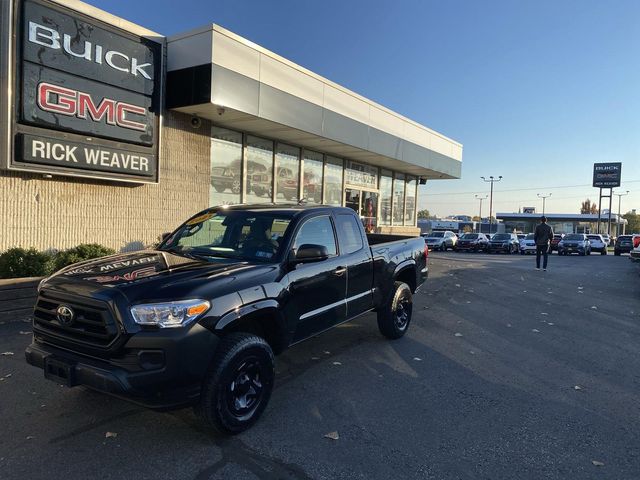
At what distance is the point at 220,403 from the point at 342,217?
271cm

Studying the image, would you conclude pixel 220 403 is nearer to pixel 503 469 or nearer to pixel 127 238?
pixel 503 469

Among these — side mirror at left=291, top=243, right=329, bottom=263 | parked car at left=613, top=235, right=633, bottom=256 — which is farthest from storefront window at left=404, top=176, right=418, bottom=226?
parked car at left=613, top=235, right=633, bottom=256

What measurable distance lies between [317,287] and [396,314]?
2.05 m

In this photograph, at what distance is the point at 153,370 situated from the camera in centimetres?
299

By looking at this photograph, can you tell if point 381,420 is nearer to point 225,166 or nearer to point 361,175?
point 225,166

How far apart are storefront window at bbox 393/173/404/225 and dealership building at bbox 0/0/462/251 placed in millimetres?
6476

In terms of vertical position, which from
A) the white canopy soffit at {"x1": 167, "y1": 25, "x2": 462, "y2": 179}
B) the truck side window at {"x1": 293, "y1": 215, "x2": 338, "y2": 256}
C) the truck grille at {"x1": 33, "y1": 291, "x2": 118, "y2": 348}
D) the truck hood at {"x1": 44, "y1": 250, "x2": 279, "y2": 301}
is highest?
the white canopy soffit at {"x1": 167, "y1": 25, "x2": 462, "y2": 179}

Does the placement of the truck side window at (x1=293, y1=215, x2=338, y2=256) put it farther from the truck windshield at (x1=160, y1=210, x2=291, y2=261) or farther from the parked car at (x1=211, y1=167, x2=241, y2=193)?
the parked car at (x1=211, y1=167, x2=241, y2=193)

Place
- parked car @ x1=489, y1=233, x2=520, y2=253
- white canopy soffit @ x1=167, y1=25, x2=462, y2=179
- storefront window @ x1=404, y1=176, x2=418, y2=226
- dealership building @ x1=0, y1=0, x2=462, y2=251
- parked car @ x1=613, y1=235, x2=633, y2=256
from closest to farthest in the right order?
dealership building @ x1=0, y1=0, x2=462, y2=251 → white canopy soffit @ x1=167, y1=25, x2=462, y2=179 → storefront window @ x1=404, y1=176, x2=418, y2=226 → parked car @ x1=489, y1=233, x2=520, y2=253 → parked car @ x1=613, y1=235, x2=633, y2=256

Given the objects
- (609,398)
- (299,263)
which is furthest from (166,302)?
(609,398)

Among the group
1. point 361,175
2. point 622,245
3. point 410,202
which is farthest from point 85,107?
point 622,245

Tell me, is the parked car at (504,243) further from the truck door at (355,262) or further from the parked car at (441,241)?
the truck door at (355,262)

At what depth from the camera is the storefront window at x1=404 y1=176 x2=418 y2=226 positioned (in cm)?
2197

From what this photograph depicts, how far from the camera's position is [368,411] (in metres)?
3.97
